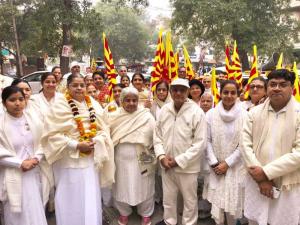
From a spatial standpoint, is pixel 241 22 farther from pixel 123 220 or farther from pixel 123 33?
pixel 123 33

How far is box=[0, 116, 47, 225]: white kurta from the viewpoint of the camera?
3236 millimetres

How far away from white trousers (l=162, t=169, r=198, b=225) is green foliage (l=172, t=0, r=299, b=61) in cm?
1237

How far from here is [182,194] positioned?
376 centimetres

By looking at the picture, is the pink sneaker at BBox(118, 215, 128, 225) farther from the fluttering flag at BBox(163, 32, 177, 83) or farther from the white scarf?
the fluttering flag at BBox(163, 32, 177, 83)

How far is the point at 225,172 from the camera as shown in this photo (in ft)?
11.6

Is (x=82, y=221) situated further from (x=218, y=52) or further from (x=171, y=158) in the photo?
(x=218, y=52)

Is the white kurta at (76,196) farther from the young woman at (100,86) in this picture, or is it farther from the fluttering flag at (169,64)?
the fluttering flag at (169,64)

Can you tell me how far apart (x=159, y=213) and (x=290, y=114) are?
7.86ft

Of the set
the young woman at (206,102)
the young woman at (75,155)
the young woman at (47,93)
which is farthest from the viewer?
the young woman at (206,102)

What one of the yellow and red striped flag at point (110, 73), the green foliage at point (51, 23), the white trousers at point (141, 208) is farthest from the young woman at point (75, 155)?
the green foliage at point (51, 23)

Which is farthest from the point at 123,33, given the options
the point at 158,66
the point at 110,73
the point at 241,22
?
the point at 158,66

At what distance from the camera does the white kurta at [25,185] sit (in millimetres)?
3236

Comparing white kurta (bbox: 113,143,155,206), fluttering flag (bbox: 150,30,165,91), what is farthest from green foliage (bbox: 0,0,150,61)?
white kurta (bbox: 113,143,155,206)

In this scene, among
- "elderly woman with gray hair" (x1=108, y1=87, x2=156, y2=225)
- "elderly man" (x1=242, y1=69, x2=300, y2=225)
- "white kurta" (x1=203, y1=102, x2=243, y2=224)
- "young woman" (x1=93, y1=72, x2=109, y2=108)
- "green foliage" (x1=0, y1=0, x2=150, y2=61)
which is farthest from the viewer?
"green foliage" (x1=0, y1=0, x2=150, y2=61)
